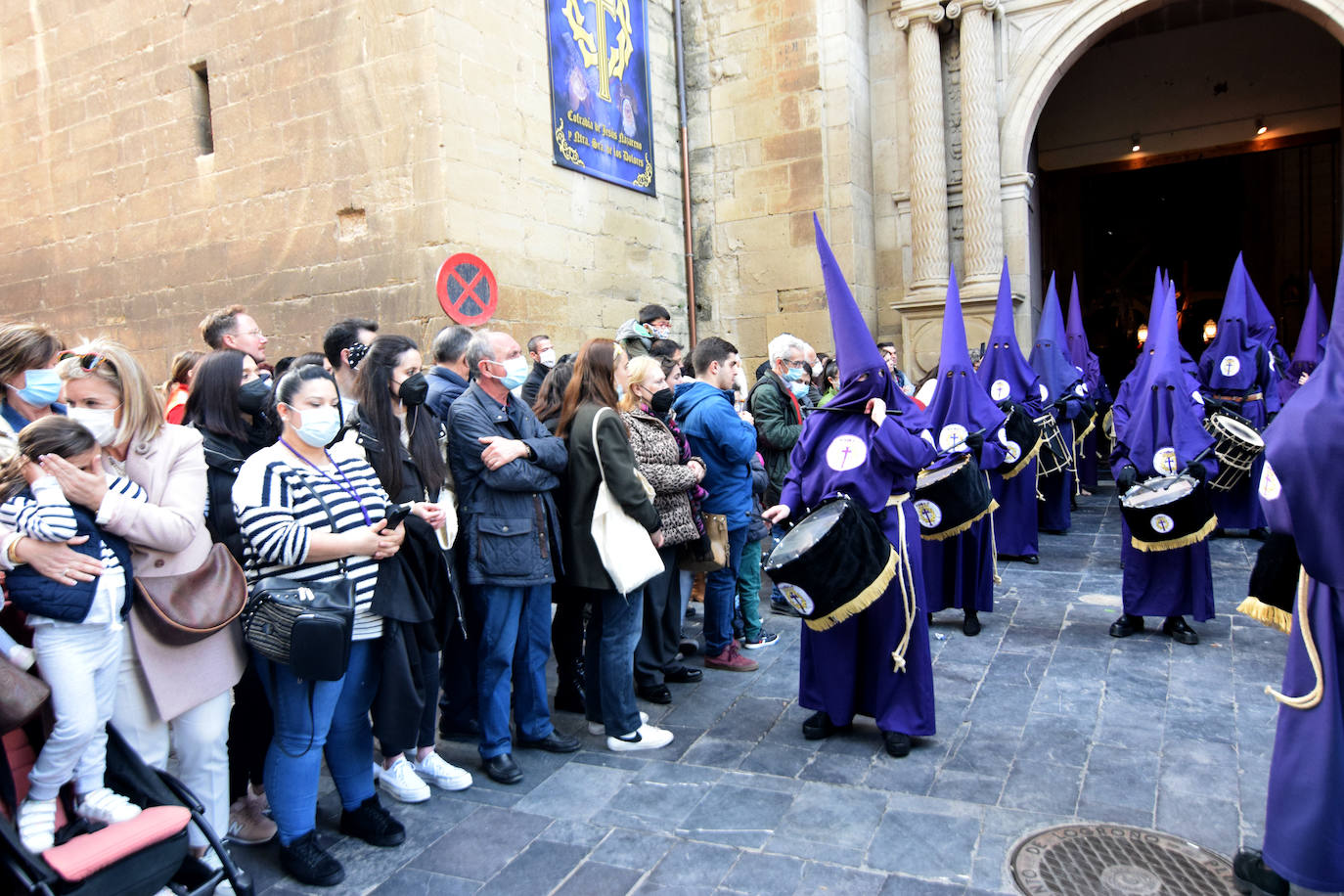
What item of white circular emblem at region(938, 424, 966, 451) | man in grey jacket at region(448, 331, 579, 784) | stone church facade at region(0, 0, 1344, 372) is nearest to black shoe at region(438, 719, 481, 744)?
man in grey jacket at region(448, 331, 579, 784)

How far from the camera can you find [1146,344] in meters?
6.36

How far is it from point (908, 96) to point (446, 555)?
32.7 feet

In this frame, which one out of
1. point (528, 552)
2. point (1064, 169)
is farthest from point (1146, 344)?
point (1064, 169)

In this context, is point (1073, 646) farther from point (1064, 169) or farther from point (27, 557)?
point (1064, 169)

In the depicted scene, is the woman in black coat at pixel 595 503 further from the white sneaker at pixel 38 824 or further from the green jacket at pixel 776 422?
the white sneaker at pixel 38 824

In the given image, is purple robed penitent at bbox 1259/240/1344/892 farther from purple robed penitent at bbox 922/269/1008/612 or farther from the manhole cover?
purple robed penitent at bbox 922/269/1008/612

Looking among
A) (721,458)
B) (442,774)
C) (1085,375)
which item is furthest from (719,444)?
(1085,375)

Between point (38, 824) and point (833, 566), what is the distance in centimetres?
278

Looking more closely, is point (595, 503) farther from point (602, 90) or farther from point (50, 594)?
point (602, 90)

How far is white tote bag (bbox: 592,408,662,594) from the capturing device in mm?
4098

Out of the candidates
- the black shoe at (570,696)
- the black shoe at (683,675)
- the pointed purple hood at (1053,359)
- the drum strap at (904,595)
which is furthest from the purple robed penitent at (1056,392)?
the black shoe at (570,696)

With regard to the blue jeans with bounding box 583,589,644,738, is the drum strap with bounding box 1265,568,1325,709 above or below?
above

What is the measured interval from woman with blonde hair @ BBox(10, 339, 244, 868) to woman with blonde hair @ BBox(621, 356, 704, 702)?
1.92m

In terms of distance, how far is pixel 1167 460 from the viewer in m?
5.62
